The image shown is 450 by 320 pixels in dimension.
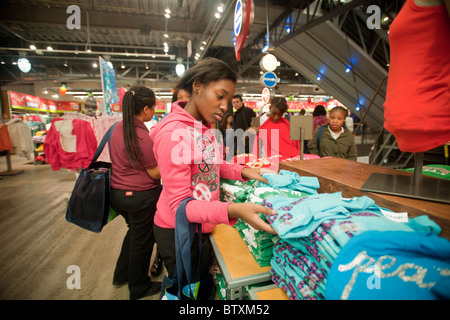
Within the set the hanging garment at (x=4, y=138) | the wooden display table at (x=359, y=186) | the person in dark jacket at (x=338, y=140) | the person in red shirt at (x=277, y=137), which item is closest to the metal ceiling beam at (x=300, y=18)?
the person in dark jacket at (x=338, y=140)

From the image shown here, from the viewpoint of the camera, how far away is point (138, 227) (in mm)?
1941

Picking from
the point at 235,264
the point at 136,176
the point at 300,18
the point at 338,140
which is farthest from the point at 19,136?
the point at 300,18

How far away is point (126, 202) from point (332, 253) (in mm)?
1727

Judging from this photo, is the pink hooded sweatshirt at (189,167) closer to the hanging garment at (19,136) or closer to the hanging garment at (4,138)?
the hanging garment at (4,138)

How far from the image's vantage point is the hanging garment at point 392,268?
549 mm

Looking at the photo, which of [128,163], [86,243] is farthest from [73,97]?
[128,163]

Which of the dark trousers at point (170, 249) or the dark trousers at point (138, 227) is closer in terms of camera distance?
the dark trousers at point (170, 249)

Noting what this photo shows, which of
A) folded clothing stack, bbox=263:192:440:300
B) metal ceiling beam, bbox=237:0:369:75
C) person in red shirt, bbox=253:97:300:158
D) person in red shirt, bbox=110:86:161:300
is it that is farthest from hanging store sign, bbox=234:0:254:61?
folded clothing stack, bbox=263:192:440:300

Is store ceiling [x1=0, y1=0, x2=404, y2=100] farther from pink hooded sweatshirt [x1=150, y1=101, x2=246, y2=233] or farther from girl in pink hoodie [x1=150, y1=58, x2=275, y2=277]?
pink hooded sweatshirt [x1=150, y1=101, x2=246, y2=233]

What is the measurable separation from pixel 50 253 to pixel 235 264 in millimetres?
3034

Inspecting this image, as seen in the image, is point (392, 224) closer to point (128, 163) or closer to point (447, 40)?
point (447, 40)

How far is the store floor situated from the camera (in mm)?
2186

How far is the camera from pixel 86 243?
10.2 ft

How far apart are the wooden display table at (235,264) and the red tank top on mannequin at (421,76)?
2.82 ft
